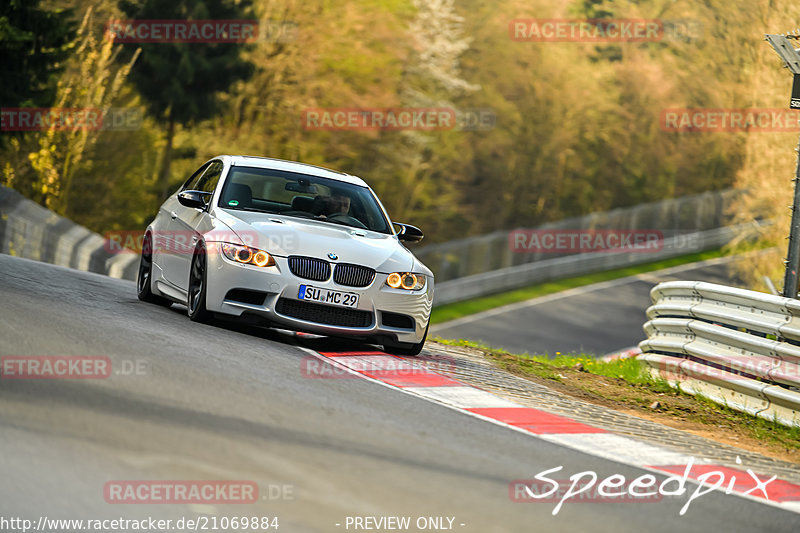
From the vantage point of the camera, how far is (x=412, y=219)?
59.3 meters

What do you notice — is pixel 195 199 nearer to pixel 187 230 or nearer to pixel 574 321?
pixel 187 230

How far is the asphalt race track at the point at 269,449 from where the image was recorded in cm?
518

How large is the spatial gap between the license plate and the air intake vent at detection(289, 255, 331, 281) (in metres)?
0.11

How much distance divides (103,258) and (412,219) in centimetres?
3839

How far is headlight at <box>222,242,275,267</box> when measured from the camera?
9859mm

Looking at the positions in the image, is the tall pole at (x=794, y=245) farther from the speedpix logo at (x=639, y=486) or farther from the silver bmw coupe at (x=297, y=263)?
the speedpix logo at (x=639, y=486)

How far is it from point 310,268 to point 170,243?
2.31 meters

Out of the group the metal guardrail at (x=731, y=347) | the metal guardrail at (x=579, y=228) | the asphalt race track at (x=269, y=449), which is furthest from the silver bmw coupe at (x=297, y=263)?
the metal guardrail at (x=579, y=228)

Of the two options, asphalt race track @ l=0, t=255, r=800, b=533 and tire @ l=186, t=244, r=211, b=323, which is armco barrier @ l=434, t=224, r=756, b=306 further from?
asphalt race track @ l=0, t=255, r=800, b=533

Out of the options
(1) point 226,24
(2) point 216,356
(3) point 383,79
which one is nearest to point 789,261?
(2) point 216,356

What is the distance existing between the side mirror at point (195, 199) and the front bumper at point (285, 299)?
1.11m

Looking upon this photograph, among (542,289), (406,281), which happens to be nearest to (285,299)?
(406,281)

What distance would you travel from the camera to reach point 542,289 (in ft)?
160

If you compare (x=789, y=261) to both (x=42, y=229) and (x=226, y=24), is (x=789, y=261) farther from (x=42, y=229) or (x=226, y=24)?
(x=226, y=24)
